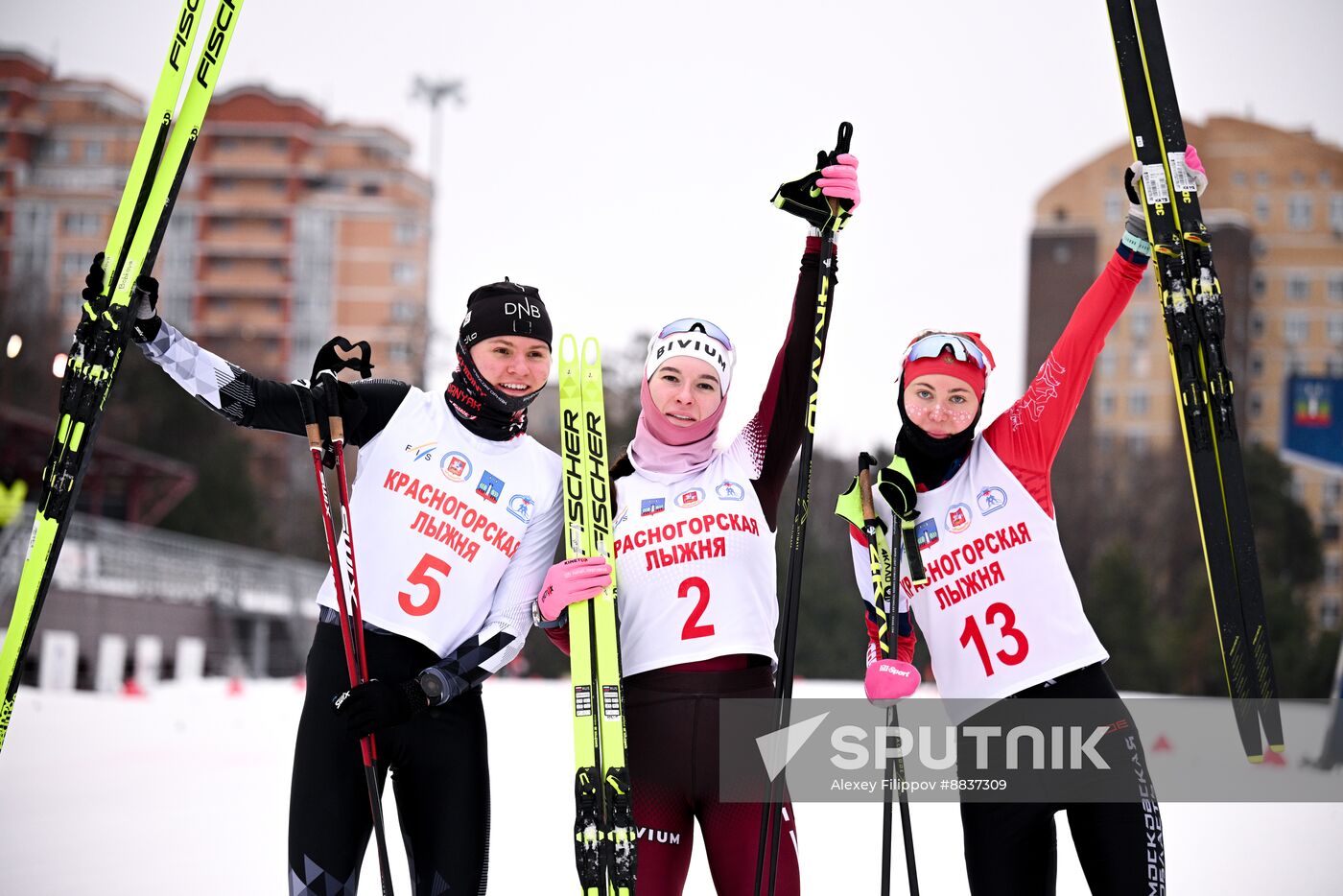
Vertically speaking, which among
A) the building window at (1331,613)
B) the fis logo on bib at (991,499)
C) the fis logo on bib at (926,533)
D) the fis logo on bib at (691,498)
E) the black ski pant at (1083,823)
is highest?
the building window at (1331,613)

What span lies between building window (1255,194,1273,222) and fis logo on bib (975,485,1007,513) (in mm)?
50254

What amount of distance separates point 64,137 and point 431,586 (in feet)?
185

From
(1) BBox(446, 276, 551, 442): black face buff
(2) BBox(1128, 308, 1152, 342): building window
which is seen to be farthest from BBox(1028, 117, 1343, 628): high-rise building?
(1) BBox(446, 276, 551, 442): black face buff

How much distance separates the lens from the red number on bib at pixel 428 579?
9.45 feet

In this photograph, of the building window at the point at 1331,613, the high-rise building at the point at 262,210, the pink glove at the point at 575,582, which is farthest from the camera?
the high-rise building at the point at 262,210

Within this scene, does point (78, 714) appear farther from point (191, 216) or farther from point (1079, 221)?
point (191, 216)

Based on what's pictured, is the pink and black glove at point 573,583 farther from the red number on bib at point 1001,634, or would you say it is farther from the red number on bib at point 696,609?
the red number on bib at point 1001,634

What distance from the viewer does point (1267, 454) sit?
91.7ft

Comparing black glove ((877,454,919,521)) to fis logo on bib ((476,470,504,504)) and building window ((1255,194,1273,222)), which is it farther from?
building window ((1255,194,1273,222))

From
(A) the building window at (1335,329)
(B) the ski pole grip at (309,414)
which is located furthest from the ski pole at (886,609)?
(A) the building window at (1335,329)

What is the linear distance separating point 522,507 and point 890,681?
37.7 inches

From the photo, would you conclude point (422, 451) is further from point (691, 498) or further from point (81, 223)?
point (81, 223)

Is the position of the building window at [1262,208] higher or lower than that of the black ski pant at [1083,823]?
higher

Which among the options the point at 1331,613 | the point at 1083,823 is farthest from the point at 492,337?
the point at 1331,613
